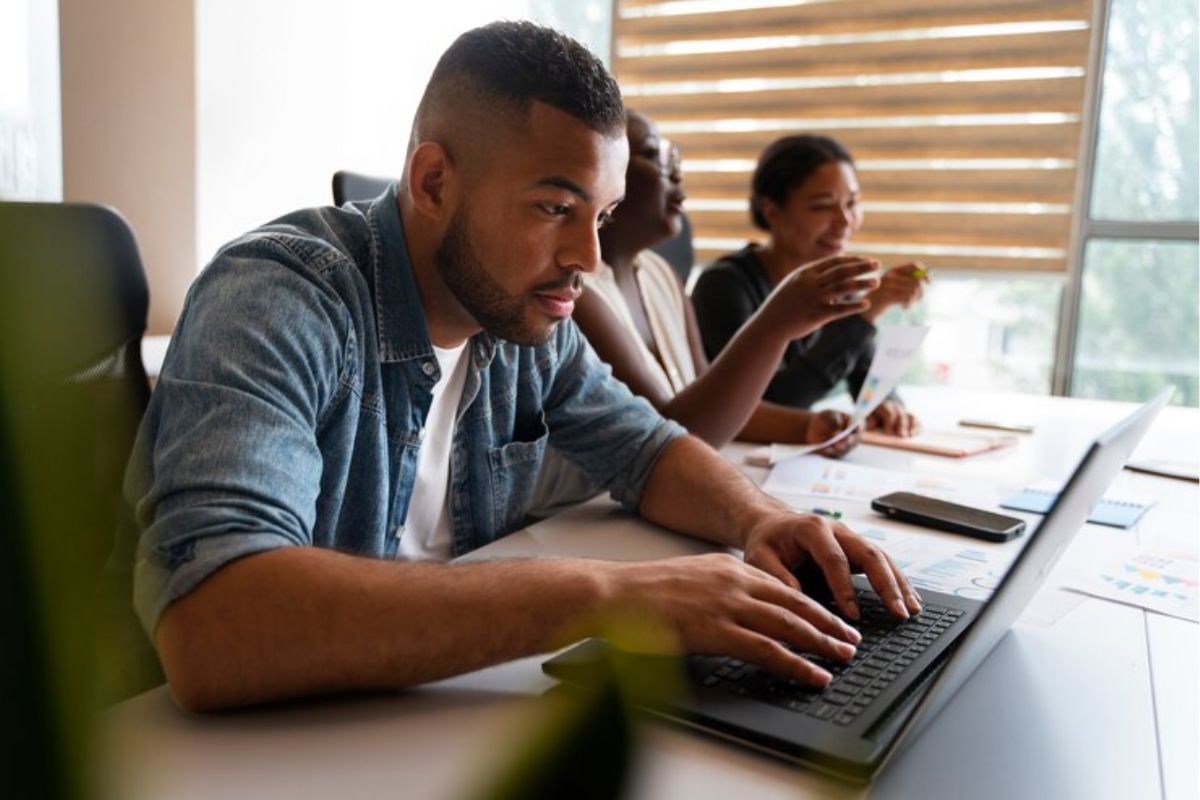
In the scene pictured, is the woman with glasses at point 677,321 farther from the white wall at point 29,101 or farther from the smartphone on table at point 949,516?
the white wall at point 29,101

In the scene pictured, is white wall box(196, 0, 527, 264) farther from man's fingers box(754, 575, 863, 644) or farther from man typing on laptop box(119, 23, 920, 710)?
man's fingers box(754, 575, 863, 644)

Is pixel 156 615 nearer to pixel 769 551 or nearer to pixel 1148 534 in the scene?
pixel 769 551

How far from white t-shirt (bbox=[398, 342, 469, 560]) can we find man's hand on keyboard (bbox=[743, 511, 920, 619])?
36cm

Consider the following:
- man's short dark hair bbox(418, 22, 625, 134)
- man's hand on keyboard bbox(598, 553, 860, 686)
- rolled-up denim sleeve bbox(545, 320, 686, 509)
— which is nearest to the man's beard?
man's short dark hair bbox(418, 22, 625, 134)

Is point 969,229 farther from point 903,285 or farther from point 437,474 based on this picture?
point 437,474

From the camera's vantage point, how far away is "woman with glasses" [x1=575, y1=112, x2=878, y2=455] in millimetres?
1488

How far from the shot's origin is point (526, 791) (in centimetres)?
60

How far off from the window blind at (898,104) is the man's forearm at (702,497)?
2568 millimetres

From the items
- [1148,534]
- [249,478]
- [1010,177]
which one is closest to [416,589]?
[249,478]

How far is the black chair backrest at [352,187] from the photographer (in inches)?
61.5

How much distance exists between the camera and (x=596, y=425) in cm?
131

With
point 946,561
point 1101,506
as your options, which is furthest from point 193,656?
point 1101,506

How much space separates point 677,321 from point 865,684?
1498 millimetres

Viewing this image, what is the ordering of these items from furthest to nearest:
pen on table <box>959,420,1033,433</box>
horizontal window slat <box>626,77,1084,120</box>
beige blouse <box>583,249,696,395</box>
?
1. horizontal window slat <box>626,77,1084,120</box>
2. pen on table <box>959,420,1033,433</box>
3. beige blouse <box>583,249,696,395</box>
